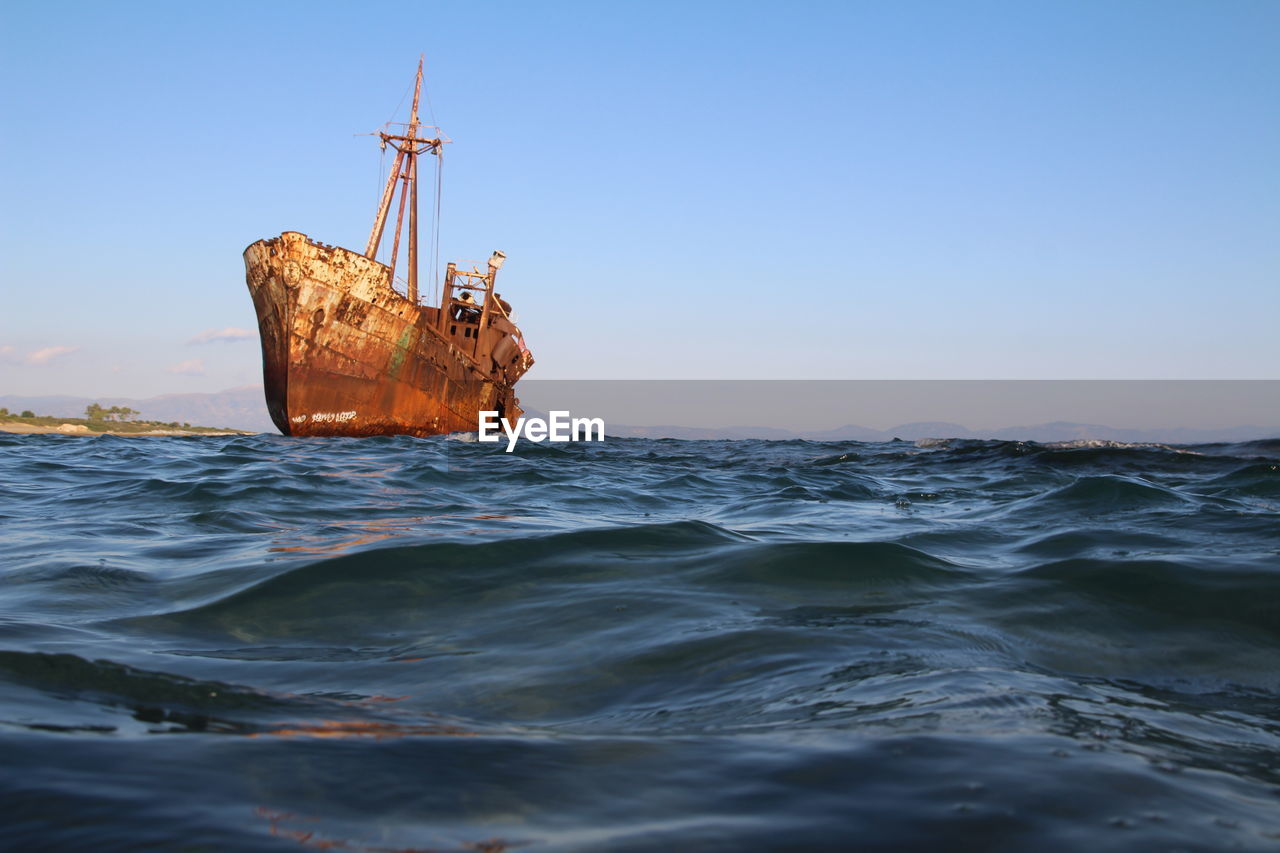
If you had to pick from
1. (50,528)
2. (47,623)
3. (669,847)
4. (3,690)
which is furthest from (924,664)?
(50,528)

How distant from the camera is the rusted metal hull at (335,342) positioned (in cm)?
2084

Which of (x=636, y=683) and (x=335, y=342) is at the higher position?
(x=335, y=342)

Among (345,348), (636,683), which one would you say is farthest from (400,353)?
(636,683)

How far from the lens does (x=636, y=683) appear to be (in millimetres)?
2449

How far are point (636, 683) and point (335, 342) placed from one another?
21151 millimetres

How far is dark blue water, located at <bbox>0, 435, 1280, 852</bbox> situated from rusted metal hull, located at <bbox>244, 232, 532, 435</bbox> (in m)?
16.0

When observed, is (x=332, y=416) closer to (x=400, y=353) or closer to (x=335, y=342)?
(x=335, y=342)

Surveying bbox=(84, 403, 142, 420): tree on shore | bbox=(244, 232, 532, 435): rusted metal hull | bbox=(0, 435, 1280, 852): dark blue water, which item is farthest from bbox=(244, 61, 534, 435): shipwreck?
bbox=(84, 403, 142, 420): tree on shore

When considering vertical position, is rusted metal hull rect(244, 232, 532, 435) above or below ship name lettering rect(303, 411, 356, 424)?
above

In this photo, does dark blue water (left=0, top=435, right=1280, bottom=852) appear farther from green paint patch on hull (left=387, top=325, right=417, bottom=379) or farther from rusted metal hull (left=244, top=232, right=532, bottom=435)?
green paint patch on hull (left=387, top=325, right=417, bottom=379)

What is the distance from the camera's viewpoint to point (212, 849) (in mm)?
1295

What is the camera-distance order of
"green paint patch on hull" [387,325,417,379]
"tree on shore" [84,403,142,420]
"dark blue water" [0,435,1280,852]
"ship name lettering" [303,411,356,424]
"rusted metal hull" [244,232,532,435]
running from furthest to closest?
"tree on shore" [84,403,142,420], "green paint patch on hull" [387,325,417,379], "ship name lettering" [303,411,356,424], "rusted metal hull" [244,232,532,435], "dark blue water" [0,435,1280,852]

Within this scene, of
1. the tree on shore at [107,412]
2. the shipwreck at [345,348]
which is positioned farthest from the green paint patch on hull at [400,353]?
the tree on shore at [107,412]

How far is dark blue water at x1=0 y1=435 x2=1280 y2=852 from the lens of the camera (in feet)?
4.73
